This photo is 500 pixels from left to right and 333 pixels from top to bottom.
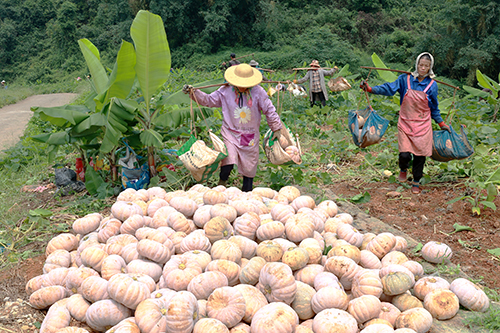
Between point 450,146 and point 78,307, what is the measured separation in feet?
14.8

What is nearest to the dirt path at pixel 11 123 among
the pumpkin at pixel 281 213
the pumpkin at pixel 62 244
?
the pumpkin at pixel 62 244

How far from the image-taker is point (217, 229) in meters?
2.95

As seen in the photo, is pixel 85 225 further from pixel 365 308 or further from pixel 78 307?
pixel 365 308

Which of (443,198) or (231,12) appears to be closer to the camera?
(443,198)

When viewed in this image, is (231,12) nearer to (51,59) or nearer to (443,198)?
(51,59)

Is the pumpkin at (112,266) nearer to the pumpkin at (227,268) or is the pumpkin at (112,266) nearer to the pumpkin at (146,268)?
the pumpkin at (146,268)

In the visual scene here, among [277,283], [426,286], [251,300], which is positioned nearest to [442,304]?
[426,286]

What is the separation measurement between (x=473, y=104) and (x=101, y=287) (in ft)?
29.1

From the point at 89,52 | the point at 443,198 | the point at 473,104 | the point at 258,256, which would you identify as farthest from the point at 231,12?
the point at 258,256

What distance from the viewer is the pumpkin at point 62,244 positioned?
3.21 m

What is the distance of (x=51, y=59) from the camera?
115ft

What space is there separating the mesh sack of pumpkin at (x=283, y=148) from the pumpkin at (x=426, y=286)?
200cm

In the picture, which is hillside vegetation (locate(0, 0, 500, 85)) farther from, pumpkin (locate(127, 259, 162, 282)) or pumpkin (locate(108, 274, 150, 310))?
pumpkin (locate(108, 274, 150, 310))

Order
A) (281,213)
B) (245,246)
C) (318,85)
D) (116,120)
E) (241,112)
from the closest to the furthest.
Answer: (245,246) → (281,213) → (241,112) → (116,120) → (318,85)
